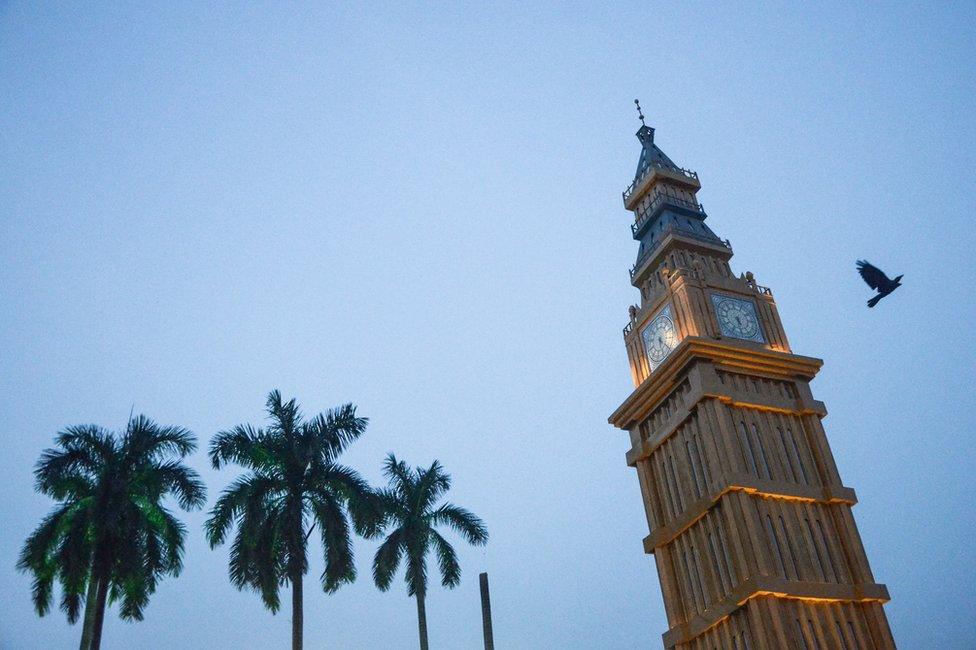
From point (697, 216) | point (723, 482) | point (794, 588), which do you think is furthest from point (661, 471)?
point (697, 216)

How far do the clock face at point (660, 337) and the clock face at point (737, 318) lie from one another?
241cm

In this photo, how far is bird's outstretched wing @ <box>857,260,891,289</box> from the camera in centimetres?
3538

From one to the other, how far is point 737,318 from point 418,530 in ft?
64.8

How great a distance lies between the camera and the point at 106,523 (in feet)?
113

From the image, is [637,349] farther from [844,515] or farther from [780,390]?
[844,515]

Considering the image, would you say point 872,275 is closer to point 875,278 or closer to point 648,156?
point 875,278

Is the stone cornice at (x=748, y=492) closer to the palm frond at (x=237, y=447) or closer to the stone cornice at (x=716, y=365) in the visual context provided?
the stone cornice at (x=716, y=365)

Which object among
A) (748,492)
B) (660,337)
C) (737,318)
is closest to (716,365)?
(660,337)

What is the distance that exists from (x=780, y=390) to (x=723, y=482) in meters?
8.31

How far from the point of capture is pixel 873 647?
128 feet

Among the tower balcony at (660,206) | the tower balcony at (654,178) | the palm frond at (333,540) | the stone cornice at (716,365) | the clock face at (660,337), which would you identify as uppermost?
the tower balcony at (654,178)

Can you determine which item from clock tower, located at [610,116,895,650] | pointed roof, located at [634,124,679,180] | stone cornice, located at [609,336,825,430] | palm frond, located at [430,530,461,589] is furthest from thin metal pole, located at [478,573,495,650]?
pointed roof, located at [634,124,679,180]

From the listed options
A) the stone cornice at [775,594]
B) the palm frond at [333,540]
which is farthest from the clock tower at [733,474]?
the palm frond at [333,540]

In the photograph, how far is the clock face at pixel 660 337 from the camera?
47.0 metres
